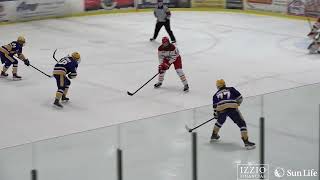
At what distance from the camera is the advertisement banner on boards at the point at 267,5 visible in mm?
19328

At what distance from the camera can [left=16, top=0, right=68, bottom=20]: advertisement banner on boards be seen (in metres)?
19.2

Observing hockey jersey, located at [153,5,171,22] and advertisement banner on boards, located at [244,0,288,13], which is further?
advertisement banner on boards, located at [244,0,288,13]

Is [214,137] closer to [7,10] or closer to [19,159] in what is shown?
[19,159]

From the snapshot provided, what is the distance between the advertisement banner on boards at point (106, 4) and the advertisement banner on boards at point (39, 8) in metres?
0.76

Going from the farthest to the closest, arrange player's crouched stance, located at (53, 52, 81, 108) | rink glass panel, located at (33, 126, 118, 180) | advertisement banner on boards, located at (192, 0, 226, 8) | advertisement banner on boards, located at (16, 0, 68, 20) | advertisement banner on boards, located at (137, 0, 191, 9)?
1. advertisement banner on boards, located at (137, 0, 191, 9)
2. advertisement banner on boards, located at (192, 0, 226, 8)
3. advertisement banner on boards, located at (16, 0, 68, 20)
4. player's crouched stance, located at (53, 52, 81, 108)
5. rink glass panel, located at (33, 126, 118, 180)

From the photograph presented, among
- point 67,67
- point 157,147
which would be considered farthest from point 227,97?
point 67,67

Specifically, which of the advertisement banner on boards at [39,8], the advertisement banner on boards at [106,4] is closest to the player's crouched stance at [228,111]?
the advertisement banner on boards at [39,8]

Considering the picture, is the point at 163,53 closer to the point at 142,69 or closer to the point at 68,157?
the point at 142,69

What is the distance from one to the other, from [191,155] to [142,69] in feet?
26.5

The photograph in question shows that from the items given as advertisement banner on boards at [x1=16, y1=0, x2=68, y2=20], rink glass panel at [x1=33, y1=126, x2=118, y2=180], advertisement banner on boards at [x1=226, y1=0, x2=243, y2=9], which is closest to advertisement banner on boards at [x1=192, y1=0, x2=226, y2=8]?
advertisement banner on boards at [x1=226, y1=0, x2=243, y2=9]

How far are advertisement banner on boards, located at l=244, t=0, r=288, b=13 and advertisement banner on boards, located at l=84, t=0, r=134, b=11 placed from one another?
142 inches

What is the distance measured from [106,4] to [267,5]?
4825mm

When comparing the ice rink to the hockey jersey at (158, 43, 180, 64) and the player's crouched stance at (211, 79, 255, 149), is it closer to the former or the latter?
the player's crouched stance at (211, 79, 255, 149)

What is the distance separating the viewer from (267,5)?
19.8 metres
